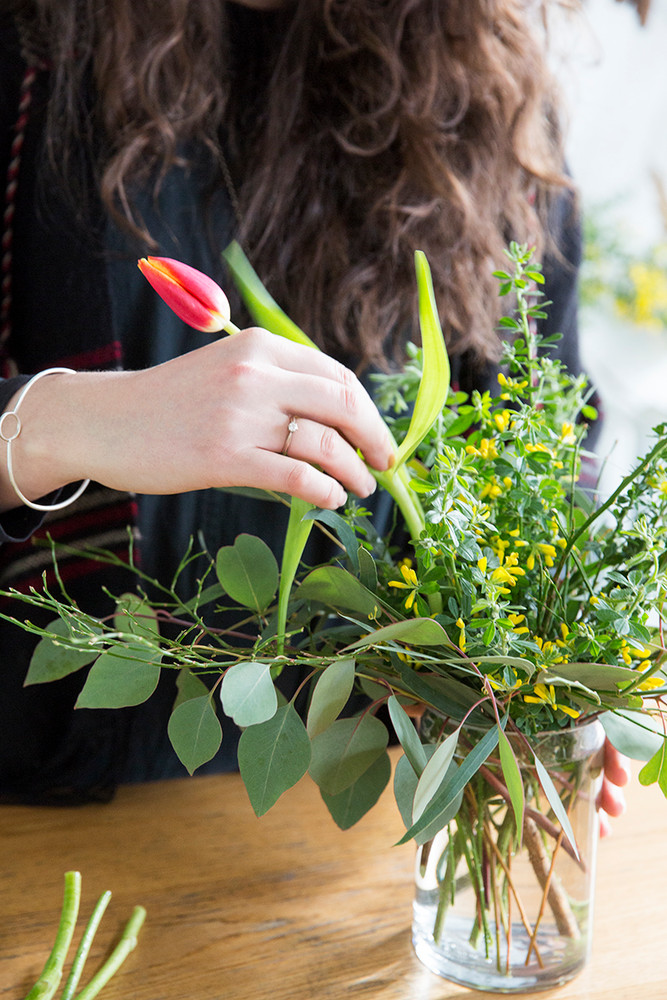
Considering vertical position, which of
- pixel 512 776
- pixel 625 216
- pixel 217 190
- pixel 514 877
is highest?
pixel 625 216

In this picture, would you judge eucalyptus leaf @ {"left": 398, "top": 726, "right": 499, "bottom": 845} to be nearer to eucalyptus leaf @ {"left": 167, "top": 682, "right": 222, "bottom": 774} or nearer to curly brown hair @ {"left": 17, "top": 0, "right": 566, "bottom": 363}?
eucalyptus leaf @ {"left": 167, "top": 682, "right": 222, "bottom": 774}

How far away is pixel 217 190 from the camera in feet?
2.88

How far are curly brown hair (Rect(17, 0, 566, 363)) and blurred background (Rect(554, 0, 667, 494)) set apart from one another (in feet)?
3.79

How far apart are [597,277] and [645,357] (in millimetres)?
265

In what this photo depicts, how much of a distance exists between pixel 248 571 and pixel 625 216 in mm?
2032

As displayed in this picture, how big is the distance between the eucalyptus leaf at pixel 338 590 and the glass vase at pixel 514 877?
9 centimetres

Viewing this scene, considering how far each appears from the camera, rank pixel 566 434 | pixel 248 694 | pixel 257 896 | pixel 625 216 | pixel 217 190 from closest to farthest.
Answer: pixel 248 694
pixel 566 434
pixel 257 896
pixel 217 190
pixel 625 216

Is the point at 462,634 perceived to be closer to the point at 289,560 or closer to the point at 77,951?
the point at 289,560

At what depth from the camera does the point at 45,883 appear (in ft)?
2.08

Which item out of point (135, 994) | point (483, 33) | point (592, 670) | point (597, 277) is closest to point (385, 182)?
point (483, 33)

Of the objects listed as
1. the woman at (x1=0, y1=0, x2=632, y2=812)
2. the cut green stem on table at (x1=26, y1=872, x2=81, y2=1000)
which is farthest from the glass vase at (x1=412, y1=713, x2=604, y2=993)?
the woman at (x1=0, y1=0, x2=632, y2=812)

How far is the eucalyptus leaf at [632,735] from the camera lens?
472mm

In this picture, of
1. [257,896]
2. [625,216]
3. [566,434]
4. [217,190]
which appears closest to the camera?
[566,434]

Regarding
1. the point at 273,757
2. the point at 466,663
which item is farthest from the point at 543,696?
the point at 273,757
